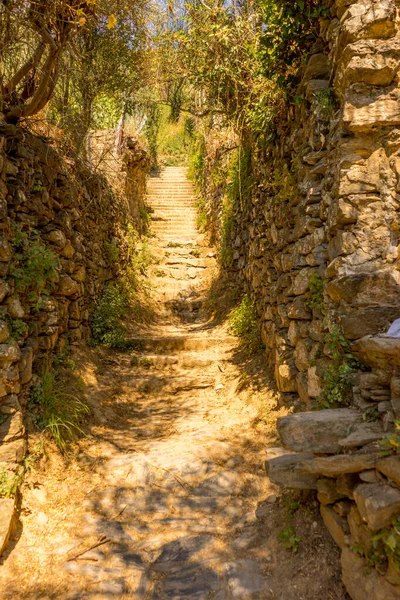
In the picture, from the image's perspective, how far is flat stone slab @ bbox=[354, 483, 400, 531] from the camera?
69.7 inches

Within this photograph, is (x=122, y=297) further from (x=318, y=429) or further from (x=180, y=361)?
(x=318, y=429)

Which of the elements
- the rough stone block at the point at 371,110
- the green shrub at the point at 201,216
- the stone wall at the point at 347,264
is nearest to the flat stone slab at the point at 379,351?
the stone wall at the point at 347,264

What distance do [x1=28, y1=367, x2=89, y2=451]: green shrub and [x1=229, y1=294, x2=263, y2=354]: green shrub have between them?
2.20 m

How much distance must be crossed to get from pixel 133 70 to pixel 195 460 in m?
5.77

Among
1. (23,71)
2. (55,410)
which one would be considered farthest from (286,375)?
(23,71)

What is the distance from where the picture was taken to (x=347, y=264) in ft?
9.09

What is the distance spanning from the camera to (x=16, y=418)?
3.24m

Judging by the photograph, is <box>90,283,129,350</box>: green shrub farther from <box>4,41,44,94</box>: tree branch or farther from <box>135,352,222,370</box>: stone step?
<box>4,41,44,94</box>: tree branch

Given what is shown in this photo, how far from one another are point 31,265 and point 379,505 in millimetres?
3499

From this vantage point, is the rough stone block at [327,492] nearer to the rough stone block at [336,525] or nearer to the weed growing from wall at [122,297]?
the rough stone block at [336,525]

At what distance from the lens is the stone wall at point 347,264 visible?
6.86ft

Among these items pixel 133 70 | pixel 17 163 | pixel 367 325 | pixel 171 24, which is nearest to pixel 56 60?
pixel 17 163

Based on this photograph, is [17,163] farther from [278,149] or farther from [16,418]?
[278,149]

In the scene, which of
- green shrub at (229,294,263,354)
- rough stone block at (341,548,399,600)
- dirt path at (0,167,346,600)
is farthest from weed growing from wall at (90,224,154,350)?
rough stone block at (341,548,399,600)
